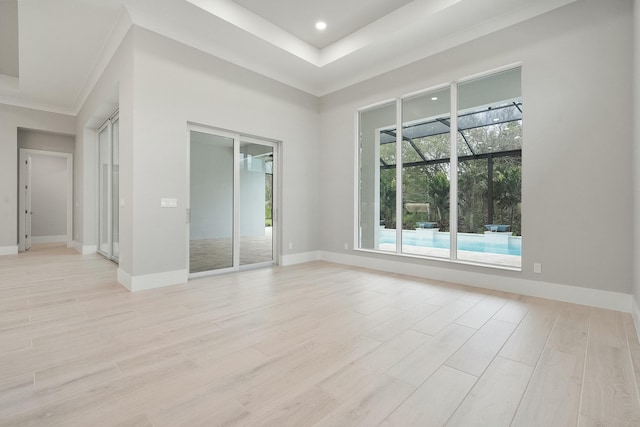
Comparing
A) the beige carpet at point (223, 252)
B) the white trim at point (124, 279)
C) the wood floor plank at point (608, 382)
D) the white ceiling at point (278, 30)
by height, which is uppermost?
the white ceiling at point (278, 30)

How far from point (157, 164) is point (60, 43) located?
274 centimetres

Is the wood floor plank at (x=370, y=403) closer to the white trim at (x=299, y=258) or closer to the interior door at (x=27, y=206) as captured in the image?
the white trim at (x=299, y=258)

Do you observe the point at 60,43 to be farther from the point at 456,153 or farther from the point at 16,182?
the point at 456,153

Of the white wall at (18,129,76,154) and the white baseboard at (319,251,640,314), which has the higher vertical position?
the white wall at (18,129,76,154)

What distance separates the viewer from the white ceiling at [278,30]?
12.3 ft

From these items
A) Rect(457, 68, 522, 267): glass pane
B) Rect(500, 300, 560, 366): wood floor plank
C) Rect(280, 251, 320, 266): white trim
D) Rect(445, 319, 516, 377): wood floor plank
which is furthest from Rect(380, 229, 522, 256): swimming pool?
Rect(280, 251, 320, 266): white trim

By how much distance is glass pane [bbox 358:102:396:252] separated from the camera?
5.24m

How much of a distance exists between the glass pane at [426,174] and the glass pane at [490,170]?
0.24m

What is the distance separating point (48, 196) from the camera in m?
9.22

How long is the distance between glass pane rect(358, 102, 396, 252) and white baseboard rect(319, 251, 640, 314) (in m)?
0.34

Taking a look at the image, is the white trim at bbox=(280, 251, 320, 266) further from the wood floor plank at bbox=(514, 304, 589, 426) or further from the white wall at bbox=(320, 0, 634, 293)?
the wood floor plank at bbox=(514, 304, 589, 426)

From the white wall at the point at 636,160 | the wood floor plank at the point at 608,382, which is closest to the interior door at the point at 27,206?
the wood floor plank at the point at 608,382

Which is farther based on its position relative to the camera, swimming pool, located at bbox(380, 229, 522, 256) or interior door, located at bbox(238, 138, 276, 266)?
interior door, located at bbox(238, 138, 276, 266)

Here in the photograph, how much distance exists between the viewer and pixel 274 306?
326cm
